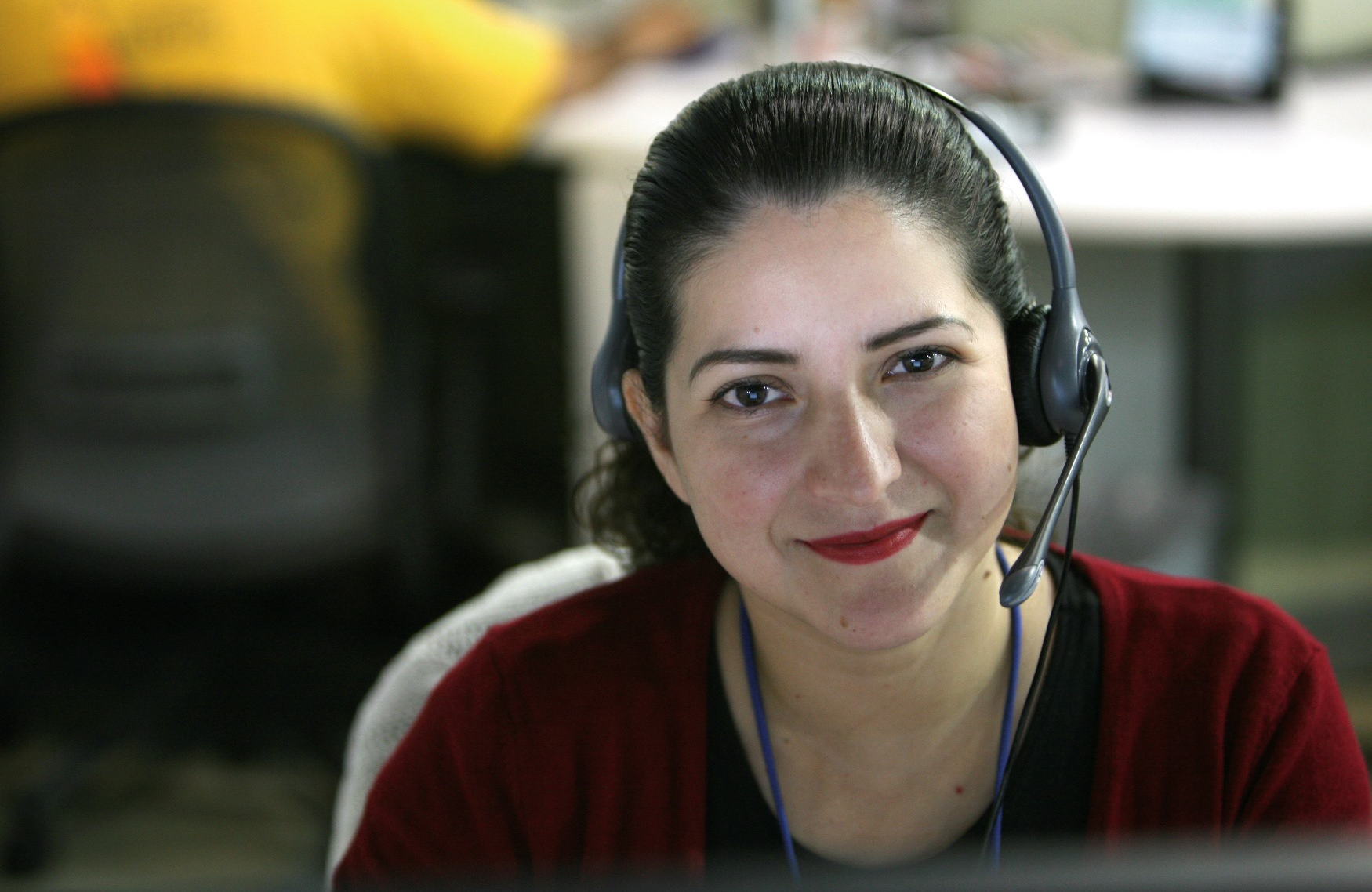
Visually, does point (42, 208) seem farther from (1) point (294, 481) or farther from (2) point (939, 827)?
(2) point (939, 827)

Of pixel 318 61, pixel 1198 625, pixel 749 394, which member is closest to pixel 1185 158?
Answer: pixel 318 61

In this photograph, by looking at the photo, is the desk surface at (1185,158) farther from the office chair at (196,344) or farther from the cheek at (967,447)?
the cheek at (967,447)

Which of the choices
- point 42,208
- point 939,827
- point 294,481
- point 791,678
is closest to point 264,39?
point 42,208

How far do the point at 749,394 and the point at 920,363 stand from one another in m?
0.09

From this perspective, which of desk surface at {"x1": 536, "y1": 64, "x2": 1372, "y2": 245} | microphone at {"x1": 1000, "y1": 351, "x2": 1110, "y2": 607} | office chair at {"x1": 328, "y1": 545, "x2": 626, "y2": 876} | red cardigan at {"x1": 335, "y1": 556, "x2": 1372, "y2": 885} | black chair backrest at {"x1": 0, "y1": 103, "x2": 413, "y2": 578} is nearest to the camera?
microphone at {"x1": 1000, "y1": 351, "x2": 1110, "y2": 607}

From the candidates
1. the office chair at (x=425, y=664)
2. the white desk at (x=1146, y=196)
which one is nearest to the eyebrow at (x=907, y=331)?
the office chair at (x=425, y=664)

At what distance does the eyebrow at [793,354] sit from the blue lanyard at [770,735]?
177 mm

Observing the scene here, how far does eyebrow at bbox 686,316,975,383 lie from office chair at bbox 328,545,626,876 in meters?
0.23

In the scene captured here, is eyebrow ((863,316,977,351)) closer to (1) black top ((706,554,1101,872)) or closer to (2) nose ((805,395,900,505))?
(2) nose ((805,395,900,505))

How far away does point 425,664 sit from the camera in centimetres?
90

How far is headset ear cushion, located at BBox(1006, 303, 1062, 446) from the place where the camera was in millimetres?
764

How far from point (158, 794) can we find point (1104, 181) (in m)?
1.52

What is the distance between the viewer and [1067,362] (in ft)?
2.42

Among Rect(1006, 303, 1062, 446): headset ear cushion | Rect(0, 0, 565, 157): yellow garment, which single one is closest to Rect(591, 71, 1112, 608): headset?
Rect(1006, 303, 1062, 446): headset ear cushion
